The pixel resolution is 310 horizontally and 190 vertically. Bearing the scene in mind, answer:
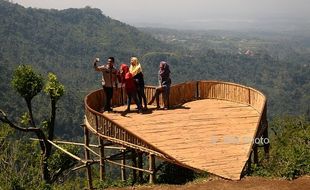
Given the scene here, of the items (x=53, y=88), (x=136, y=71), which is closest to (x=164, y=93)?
(x=136, y=71)

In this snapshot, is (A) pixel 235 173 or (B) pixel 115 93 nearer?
(A) pixel 235 173

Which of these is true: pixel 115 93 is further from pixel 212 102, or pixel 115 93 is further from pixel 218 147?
pixel 218 147

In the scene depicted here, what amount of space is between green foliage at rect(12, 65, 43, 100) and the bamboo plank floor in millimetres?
3902

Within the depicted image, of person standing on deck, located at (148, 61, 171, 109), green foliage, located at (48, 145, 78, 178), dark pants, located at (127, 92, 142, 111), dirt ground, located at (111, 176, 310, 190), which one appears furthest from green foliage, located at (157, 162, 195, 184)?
green foliage, located at (48, 145, 78, 178)

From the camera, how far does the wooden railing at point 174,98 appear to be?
13.9 meters

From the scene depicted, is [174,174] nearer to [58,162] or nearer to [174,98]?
[174,98]

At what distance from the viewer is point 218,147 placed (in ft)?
43.2

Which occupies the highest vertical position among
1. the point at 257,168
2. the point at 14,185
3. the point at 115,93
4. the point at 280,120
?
the point at 115,93

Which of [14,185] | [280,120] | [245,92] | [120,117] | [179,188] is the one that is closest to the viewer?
[179,188]

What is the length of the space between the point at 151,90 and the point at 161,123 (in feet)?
11.1

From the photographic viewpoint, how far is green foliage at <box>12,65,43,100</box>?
730 inches

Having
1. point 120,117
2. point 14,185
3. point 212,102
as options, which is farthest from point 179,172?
point 14,185

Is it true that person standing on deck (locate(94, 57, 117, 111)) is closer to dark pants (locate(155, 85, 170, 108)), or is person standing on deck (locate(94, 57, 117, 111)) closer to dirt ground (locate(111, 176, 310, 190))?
dark pants (locate(155, 85, 170, 108))

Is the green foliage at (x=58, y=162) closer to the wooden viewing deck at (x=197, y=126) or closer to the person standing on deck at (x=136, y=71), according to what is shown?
the wooden viewing deck at (x=197, y=126)
